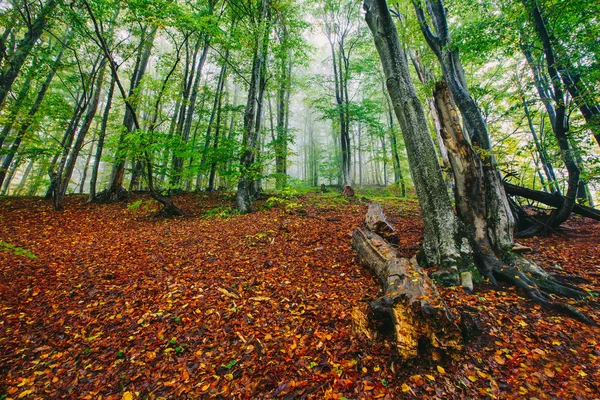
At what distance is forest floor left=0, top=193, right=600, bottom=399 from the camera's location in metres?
2.16

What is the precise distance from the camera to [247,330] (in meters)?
2.99

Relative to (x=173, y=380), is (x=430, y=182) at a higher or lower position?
higher

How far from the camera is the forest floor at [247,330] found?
2.16 metres

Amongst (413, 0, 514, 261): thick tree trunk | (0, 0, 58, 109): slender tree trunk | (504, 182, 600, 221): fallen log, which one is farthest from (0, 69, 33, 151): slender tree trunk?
(504, 182, 600, 221): fallen log

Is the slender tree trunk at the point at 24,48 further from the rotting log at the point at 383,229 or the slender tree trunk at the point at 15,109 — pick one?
the rotting log at the point at 383,229

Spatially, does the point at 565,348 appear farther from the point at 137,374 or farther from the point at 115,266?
the point at 115,266

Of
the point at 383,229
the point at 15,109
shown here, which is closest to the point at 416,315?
the point at 383,229

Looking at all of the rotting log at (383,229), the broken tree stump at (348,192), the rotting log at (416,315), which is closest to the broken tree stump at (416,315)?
the rotting log at (416,315)

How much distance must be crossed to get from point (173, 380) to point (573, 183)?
864 centimetres

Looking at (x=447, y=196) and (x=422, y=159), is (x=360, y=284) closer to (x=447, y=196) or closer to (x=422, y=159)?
(x=447, y=196)

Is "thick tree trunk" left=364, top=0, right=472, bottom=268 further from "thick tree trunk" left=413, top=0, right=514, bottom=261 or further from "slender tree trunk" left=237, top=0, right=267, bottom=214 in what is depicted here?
"slender tree trunk" left=237, top=0, right=267, bottom=214

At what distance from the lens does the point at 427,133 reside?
4.23m

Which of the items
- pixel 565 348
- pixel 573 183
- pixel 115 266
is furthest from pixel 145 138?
pixel 573 183

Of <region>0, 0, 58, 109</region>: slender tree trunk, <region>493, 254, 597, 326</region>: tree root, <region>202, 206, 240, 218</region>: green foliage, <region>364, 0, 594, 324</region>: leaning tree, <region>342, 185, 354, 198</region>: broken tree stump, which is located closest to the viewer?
<region>493, 254, 597, 326</region>: tree root
